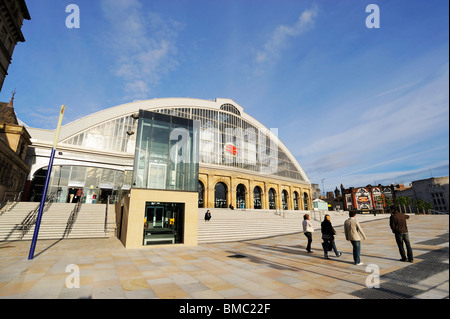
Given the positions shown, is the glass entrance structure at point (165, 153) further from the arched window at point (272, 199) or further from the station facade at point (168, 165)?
the arched window at point (272, 199)

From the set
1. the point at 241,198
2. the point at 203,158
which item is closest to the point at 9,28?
the point at 203,158

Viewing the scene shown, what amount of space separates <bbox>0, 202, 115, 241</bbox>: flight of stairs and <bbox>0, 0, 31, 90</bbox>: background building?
21092mm

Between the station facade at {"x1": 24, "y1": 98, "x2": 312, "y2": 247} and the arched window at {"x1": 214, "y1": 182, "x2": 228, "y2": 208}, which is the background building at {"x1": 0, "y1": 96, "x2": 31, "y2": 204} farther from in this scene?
the arched window at {"x1": 214, "y1": 182, "x2": 228, "y2": 208}

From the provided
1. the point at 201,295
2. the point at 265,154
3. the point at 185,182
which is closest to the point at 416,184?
the point at 265,154

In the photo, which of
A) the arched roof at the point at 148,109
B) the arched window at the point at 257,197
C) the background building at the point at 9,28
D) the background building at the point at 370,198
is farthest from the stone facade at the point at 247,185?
the background building at the point at 9,28

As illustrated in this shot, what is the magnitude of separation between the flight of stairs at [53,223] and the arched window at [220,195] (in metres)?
20.7

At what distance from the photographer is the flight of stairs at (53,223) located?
1431 centimetres

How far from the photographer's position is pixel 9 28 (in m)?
28.1

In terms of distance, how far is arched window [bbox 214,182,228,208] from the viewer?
38.3 meters

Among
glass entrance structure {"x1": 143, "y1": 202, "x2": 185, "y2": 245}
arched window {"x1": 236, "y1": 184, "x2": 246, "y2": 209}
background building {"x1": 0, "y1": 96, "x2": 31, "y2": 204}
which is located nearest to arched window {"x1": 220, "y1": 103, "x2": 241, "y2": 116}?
arched window {"x1": 236, "y1": 184, "x2": 246, "y2": 209}

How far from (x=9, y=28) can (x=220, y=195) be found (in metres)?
39.6

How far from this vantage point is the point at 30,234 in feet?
46.7
